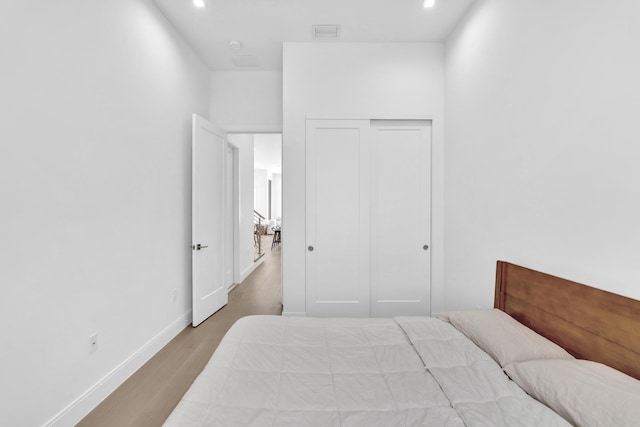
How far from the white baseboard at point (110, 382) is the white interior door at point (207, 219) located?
0.39 metres

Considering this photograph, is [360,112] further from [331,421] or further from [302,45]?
[331,421]

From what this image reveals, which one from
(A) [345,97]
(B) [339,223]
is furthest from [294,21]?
(B) [339,223]

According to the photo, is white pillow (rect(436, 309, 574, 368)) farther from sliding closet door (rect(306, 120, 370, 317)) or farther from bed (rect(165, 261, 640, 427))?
sliding closet door (rect(306, 120, 370, 317))

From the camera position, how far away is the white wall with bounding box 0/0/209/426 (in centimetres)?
134

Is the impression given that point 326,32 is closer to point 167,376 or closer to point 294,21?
point 294,21

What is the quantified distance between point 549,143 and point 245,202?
13.9 ft

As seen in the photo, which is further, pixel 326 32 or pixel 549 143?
pixel 326 32

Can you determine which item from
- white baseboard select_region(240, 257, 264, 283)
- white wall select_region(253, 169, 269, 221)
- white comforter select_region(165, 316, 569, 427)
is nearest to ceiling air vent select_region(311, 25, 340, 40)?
white comforter select_region(165, 316, 569, 427)

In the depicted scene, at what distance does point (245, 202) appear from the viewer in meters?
4.95

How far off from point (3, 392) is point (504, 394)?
2164 millimetres

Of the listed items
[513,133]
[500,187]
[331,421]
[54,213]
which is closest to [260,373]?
[331,421]

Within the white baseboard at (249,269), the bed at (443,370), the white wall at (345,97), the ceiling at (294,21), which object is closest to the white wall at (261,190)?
the white baseboard at (249,269)

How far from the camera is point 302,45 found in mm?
2982

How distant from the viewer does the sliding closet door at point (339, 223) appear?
3008 mm
